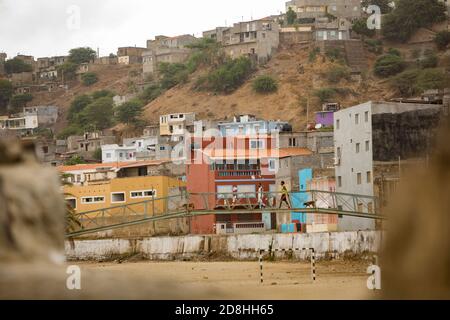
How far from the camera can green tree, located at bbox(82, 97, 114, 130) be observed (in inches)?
6353

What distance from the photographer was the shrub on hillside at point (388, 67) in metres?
152

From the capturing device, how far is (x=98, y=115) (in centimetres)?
16325

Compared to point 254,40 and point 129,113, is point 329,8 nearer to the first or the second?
point 254,40

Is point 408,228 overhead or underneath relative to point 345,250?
→ overhead

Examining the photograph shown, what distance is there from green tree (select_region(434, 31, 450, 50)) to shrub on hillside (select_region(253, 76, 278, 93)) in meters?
21.9

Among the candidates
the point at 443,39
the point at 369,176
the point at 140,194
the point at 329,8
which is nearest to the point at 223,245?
the point at 369,176

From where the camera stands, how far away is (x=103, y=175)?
92.2 m

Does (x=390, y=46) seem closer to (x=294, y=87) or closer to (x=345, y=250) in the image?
(x=294, y=87)

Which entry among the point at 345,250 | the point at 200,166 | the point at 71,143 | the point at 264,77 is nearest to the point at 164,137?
the point at 71,143

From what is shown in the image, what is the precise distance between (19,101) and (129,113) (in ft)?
105

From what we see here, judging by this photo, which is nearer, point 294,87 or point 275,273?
point 275,273

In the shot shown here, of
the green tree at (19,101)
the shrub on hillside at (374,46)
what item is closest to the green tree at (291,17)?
the shrub on hillside at (374,46)

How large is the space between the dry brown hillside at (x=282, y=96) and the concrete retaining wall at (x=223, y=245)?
75.1m

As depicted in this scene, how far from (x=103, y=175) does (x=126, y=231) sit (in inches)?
986
